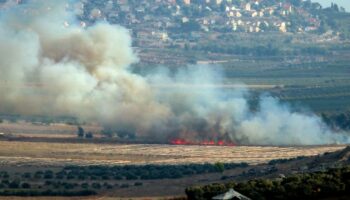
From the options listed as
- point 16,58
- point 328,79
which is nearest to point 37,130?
point 16,58

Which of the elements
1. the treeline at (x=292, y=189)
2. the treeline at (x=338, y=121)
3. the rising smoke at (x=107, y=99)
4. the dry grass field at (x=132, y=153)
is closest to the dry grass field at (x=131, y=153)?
the dry grass field at (x=132, y=153)

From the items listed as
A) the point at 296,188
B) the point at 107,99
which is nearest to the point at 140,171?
the point at 107,99

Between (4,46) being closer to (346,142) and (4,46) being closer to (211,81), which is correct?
(346,142)

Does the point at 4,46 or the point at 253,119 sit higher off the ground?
the point at 4,46

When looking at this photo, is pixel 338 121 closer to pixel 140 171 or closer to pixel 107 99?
pixel 107 99

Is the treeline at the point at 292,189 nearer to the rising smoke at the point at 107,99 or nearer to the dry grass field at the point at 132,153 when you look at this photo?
the dry grass field at the point at 132,153

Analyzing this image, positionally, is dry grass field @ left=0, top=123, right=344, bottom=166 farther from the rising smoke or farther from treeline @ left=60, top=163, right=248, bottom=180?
the rising smoke

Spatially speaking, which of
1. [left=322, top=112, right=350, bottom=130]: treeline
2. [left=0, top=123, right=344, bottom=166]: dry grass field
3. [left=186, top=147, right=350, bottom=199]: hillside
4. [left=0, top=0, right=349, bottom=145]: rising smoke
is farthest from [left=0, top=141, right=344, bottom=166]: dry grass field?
[left=186, top=147, right=350, bottom=199]: hillside
